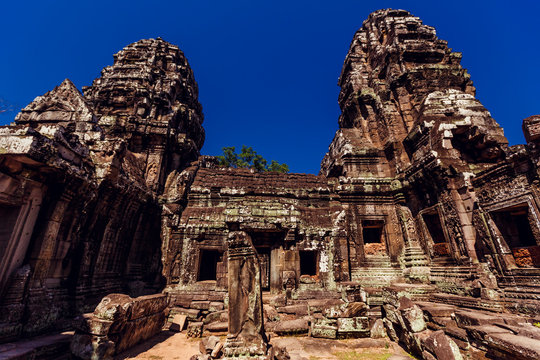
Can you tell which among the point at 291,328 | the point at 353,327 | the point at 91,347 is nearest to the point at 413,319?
the point at 353,327

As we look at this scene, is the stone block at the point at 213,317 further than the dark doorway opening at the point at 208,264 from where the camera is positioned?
No

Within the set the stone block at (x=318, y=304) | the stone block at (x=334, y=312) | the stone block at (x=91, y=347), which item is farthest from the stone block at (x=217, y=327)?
the stone block at (x=334, y=312)

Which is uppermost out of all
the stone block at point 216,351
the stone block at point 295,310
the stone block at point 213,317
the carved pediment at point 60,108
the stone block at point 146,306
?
the carved pediment at point 60,108

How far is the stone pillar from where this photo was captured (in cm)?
525

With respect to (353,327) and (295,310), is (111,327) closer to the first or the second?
(295,310)

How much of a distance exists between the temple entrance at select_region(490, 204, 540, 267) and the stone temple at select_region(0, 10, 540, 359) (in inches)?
1.5

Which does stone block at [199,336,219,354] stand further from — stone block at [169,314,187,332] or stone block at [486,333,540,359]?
stone block at [486,333,540,359]

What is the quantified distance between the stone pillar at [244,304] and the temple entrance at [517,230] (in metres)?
7.23

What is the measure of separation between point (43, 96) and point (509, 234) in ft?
53.6

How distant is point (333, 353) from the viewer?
5.82 m

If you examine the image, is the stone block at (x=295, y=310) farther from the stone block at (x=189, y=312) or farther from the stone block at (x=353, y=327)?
the stone block at (x=189, y=312)

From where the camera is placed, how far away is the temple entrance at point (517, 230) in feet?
21.9

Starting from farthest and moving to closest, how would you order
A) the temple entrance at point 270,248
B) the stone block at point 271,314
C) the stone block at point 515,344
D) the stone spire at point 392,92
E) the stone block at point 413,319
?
the stone spire at point 392,92, the temple entrance at point 270,248, the stone block at point 271,314, the stone block at point 413,319, the stone block at point 515,344

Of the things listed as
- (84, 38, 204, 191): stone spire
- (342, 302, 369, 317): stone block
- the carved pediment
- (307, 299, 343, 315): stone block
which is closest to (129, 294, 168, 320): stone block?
(307, 299, 343, 315): stone block
